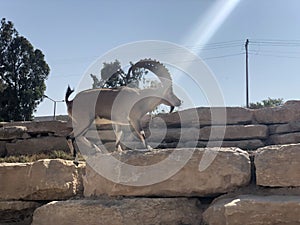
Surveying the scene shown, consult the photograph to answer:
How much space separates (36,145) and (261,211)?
9.26 meters

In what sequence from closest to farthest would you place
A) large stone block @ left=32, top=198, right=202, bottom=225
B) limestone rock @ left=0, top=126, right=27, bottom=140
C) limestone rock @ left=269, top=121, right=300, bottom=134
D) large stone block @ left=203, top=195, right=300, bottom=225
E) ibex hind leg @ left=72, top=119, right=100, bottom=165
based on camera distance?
large stone block @ left=203, top=195, right=300, bottom=225 < large stone block @ left=32, top=198, right=202, bottom=225 < ibex hind leg @ left=72, top=119, right=100, bottom=165 < limestone rock @ left=269, top=121, right=300, bottom=134 < limestone rock @ left=0, top=126, right=27, bottom=140

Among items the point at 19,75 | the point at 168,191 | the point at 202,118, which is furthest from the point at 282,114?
the point at 19,75

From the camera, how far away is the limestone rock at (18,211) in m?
4.05

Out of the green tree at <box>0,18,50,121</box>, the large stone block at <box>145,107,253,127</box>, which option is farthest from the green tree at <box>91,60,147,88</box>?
the green tree at <box>0,18,50,121</box>

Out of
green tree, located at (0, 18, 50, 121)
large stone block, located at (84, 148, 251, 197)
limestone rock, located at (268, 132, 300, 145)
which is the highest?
green tree, located at (0, 18, 50, 121)

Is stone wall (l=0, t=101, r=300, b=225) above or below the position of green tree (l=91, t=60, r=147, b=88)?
below

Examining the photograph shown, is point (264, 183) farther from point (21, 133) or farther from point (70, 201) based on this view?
point (21, 133)

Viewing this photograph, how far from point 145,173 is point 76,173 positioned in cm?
96

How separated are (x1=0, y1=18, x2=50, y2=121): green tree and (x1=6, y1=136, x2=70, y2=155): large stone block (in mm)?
14607

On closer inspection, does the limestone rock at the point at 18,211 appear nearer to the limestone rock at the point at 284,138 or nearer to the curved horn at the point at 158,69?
the curved horn at the point at 158,69

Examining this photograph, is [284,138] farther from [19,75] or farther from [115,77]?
[19,75]

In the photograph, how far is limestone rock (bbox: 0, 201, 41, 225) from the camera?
159 inches

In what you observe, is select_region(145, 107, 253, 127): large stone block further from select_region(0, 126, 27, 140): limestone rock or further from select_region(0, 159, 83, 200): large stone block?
select_region(0, 159, 83, 200): large stone block

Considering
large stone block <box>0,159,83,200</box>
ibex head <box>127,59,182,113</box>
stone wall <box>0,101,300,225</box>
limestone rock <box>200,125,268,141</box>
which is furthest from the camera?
limestone rock <box>200,125,268,141</box>
